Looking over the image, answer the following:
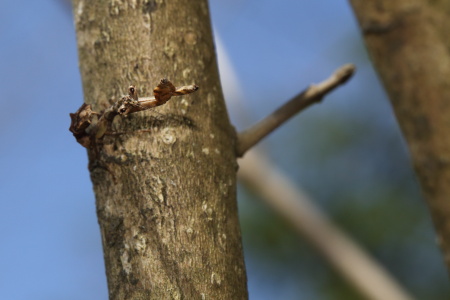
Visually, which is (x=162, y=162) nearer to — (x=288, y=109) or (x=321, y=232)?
(x=288, y=109)

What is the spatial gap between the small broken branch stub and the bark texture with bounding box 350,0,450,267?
814 millimetres

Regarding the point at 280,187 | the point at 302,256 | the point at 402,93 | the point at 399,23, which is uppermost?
the point at 399,23

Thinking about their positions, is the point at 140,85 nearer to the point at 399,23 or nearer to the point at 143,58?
the point at 143,58

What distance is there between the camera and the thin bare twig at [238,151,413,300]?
7.47ft

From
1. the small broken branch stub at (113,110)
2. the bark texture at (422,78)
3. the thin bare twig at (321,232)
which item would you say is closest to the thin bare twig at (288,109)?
the small broken branch stub at (113,110)

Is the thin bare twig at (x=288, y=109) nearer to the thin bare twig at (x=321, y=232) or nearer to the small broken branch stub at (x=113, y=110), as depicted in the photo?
the small broken branch stub at (x=113, y=110)

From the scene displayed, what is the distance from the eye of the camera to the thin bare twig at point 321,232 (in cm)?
228

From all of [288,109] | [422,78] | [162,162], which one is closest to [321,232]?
[422,78]

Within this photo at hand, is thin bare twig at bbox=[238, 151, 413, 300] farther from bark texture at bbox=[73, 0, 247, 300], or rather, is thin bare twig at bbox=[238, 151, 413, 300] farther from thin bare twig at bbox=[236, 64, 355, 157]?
bark texture at bbox=[73, 0, 247, 300]

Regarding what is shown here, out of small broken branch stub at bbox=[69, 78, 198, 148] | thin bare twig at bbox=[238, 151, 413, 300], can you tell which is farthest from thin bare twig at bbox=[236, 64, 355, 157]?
thin bare twig at bbox=[238, 151, 413, 300]

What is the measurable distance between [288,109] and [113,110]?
0.31 m

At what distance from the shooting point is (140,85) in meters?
0.67

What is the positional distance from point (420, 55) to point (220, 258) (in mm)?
878

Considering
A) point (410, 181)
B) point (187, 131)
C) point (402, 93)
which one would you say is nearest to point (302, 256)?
point (410, 181)
